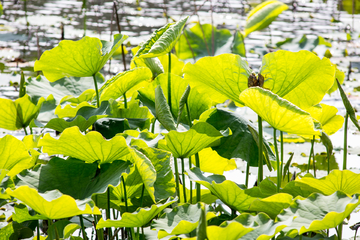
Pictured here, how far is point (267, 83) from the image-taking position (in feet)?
3.10

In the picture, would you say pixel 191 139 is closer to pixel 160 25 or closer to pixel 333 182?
pixel 333 182

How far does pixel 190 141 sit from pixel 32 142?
47 cm

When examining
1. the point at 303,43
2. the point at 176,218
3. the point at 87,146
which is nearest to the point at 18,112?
the point at 87,146

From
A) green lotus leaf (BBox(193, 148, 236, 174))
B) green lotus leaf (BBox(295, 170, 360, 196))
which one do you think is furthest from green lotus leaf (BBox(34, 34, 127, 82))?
green lotus leaf (BBox(295, 170, 360, 196))

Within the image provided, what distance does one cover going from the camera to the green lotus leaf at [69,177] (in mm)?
895

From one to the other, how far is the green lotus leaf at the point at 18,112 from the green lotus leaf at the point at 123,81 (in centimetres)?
20

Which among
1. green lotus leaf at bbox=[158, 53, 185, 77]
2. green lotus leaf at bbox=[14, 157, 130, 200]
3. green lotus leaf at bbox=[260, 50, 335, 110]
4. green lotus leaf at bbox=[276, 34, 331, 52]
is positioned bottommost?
green lotus leaf at bbox=[276, 34, 331, 52]

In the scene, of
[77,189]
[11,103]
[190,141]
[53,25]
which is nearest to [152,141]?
[190,141]

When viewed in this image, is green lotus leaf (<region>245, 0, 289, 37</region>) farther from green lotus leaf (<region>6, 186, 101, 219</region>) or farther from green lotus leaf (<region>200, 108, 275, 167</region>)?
green lotus leaf (<region>6, 186, 101, 219</region>)

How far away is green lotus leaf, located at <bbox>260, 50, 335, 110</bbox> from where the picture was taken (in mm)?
893

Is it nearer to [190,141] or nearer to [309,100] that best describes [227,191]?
[190,141]

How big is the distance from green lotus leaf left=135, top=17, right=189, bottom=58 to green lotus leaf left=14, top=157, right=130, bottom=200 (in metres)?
0.26

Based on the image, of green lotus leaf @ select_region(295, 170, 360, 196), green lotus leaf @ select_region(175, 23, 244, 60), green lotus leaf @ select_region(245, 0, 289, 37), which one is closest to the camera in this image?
green lotus leaf @ select_region(295, 170, 360, 196)

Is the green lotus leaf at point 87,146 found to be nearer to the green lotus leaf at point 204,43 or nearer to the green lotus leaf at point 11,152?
the green lotus leaf at point 11,152
